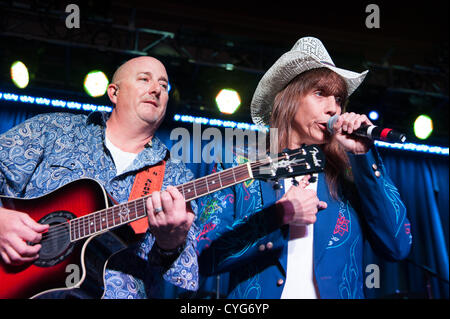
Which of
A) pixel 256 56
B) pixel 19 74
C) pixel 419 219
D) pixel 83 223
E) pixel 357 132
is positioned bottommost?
pixel 83 223

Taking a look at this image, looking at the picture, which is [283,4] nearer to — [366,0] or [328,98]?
[366,0]

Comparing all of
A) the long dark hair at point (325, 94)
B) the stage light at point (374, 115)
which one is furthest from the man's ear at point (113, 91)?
the stage light at point (374, 115)

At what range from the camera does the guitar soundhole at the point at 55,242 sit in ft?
5.47

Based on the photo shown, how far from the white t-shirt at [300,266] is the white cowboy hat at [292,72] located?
655 mm

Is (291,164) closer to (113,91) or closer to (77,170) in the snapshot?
(77,170)

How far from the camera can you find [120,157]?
201cm

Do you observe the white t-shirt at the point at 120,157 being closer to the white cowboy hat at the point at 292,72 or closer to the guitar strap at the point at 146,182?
the guitar strap at the point at 146,182

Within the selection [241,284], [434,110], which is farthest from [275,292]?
[434,110]

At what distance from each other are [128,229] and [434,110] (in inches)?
238

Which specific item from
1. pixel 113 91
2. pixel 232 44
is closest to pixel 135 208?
pixel 113 91

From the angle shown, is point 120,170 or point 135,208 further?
point 120,170

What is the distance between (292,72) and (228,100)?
3.62m

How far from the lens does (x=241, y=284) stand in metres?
1.68

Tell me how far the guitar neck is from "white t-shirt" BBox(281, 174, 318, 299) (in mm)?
313
